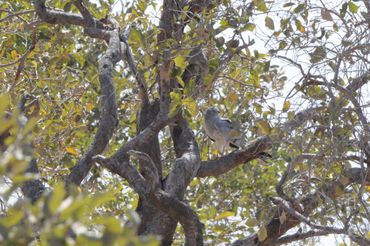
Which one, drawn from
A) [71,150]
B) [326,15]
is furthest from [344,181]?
[71,150]

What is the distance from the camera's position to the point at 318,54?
376 centimetres

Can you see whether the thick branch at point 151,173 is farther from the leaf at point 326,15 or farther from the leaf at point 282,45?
the leaf at point 326,15

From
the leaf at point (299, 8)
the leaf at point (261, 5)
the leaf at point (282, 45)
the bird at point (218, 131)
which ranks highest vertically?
the bird at point (218, 131)

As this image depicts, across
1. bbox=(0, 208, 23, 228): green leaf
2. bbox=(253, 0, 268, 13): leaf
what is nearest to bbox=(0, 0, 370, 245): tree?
bbox=(253, 0, 268, 13): leaf

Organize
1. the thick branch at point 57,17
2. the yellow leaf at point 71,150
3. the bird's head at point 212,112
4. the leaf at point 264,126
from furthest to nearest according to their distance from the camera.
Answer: the bird's head at point 212,112 < the yellow leaf at point 71,150 < the thick branch at point 57,17 < the leaf at point 264,126

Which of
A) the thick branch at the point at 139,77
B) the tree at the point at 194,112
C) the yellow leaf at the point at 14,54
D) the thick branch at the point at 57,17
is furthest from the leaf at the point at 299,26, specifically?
the yellow leaf at the point at 14,54

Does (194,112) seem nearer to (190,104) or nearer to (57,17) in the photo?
(190,104)

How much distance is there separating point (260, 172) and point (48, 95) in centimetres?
228

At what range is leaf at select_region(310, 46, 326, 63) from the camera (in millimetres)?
3752

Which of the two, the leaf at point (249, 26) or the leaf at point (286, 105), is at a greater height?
the leaf at point (249, 26)

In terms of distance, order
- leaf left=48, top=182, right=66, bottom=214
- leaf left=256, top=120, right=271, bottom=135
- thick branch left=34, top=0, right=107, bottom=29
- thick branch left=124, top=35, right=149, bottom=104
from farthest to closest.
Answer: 1. thick branch left=34, top=0, right=107, bottom=29
2. thick branch left=124, top=35, right=149, bottom=104
3. leaf left=256, top=120, right=271, bottom=135
4. leaf left=48, top=182, right=66, bottom=214

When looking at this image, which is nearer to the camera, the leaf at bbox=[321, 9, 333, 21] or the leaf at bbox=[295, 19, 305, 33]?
the leaf at bbox=[321, 9, 333, 21]

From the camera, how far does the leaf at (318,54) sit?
12.3 ft

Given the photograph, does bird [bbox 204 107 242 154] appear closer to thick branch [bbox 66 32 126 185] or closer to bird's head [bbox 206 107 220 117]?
bird's head [bbox 206 107 220 117]
